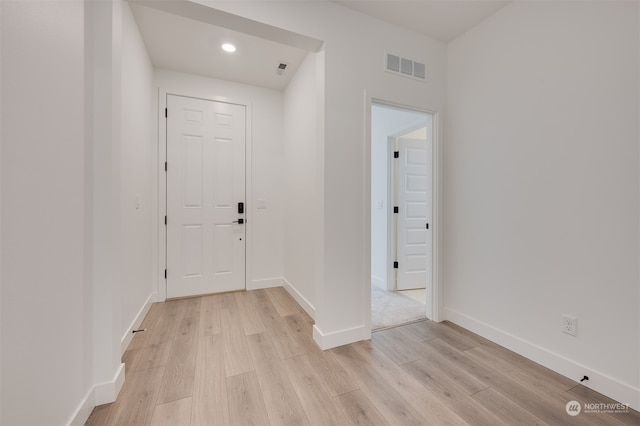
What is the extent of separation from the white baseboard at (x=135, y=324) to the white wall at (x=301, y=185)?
5.03ft

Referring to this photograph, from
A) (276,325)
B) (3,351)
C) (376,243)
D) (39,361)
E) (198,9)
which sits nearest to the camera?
(3,351)

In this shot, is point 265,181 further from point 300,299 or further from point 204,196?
point 300,299

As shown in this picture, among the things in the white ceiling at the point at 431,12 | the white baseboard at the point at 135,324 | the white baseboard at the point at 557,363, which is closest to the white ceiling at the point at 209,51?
the white ceiling at the point at 431,12

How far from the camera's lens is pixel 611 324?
1577mm

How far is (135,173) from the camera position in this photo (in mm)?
2303

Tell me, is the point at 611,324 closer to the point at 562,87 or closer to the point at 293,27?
the point at 562,87

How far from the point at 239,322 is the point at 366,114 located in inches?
88.1

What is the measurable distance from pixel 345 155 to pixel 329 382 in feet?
5.33

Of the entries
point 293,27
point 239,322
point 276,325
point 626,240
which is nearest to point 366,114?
point 293,27

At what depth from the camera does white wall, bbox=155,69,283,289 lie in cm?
343

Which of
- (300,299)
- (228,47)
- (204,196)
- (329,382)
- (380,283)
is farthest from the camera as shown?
(380,283)

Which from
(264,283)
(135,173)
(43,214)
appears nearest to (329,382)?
(43,214)

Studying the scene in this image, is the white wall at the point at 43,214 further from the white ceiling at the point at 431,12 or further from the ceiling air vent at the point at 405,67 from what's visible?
the ceiling air vent at the point at 405,67

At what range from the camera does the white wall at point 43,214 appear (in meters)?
0.92
